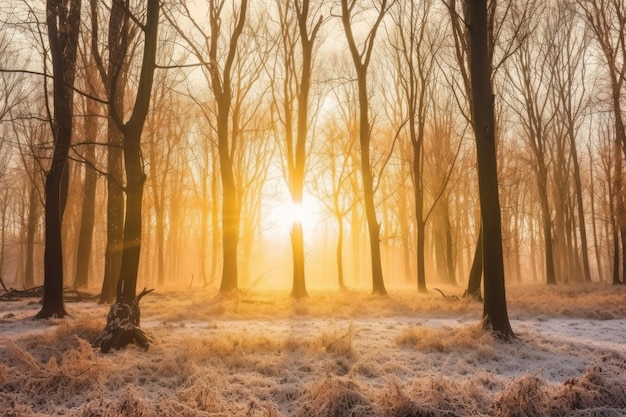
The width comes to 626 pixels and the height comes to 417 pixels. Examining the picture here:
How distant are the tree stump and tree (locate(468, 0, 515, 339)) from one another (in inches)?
222

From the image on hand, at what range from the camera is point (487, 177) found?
7105 millimetres

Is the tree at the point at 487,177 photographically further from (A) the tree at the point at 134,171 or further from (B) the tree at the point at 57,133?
(B) the tree at the point at 57,133

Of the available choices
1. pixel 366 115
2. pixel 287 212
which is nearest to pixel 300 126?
pixel 366 115

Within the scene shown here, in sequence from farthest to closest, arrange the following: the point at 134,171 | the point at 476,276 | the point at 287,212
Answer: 1. the point at 287,212
2. the point at 476,276
3. the point at 134,171

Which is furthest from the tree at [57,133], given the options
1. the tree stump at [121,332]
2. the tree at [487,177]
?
the tree at [487,177]

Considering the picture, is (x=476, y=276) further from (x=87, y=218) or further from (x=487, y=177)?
(x=87, y=218)

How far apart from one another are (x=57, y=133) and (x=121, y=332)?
5910mm

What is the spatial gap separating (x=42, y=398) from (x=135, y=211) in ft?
9.92

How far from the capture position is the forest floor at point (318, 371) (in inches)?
153

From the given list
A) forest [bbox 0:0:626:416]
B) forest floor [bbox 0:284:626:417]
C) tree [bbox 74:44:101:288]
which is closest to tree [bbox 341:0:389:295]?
forest [bbox 0:0:626:416]

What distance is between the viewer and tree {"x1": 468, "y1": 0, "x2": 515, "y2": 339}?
698 cm

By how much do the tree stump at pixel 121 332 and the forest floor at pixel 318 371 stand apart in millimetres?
220

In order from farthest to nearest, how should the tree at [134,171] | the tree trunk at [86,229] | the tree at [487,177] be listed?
the tree trunk at [86,229], the tree at [487,177], the tree at [134,171]

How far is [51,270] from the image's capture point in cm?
938
